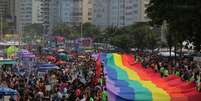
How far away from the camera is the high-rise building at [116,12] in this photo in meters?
151

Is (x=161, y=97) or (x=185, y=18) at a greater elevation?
(x=185, y=18)

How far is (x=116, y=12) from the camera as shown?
164875 mm

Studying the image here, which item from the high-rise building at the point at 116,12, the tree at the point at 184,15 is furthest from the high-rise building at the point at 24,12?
the tree at the point at 184,15

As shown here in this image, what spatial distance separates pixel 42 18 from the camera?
186 m

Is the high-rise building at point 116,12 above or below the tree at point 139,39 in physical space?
above

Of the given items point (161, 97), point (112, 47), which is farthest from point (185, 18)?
point (112, 47)

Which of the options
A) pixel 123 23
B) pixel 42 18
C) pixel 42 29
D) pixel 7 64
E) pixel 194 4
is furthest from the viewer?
pixel 42 18

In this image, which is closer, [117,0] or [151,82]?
[151,82]

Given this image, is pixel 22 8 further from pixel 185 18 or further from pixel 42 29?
pixel 185 18

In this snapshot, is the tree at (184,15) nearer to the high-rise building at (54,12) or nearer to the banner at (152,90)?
the banner at (152,90)

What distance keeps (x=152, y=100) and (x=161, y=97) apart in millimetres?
271

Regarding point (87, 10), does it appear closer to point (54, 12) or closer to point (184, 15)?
point (54, 12)

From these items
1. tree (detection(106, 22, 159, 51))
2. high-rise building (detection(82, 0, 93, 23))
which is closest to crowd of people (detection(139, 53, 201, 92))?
tree (detection(106, 22, 159, 51))

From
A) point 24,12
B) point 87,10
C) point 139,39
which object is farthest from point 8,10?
point 139,39
